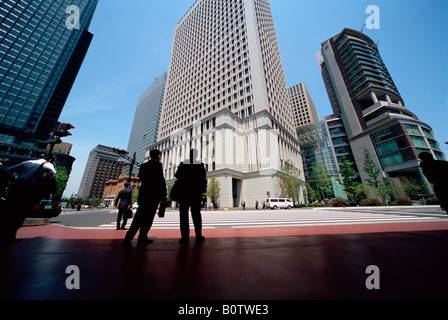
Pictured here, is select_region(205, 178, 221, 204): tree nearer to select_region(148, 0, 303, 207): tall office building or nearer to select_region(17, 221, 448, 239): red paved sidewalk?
select_region(148, 0, 303, 207): tall office building

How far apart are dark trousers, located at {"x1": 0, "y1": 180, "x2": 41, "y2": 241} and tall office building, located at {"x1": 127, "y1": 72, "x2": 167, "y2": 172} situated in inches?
3188

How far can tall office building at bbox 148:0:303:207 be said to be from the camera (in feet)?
95.1

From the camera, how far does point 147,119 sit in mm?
86875

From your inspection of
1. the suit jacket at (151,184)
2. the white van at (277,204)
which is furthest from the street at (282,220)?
the white van at (277,204)

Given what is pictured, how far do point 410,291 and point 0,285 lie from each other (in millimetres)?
2630

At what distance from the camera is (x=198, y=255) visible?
181 cm

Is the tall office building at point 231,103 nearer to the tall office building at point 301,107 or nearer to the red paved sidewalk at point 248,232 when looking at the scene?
the red paved sidewalk at point 248,232

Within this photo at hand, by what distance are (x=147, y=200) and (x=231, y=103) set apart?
3427 centimetres

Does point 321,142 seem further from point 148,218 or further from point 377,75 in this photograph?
point 148,218

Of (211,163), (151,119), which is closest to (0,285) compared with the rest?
(211,163)

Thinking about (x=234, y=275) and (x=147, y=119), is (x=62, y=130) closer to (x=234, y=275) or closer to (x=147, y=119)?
(x=234, y=275)

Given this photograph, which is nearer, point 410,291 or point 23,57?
point 410,291

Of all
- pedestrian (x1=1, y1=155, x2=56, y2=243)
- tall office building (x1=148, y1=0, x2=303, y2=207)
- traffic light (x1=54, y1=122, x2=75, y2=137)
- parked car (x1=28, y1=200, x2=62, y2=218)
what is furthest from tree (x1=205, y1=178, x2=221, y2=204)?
pedestrian (x1=1, y1=155, x2=56, y2=243)

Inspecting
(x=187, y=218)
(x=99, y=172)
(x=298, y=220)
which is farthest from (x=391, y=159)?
(x=99, y=172)
